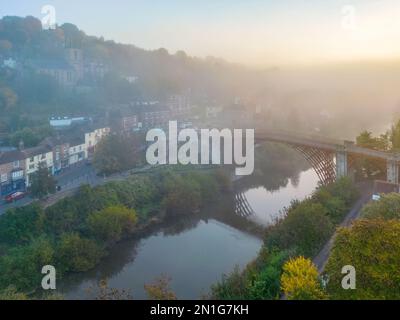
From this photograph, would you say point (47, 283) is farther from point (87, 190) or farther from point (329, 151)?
point (329, 151)

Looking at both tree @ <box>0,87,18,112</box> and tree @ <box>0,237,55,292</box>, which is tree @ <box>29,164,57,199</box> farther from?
tree @ <box>0,87,18,112</box>

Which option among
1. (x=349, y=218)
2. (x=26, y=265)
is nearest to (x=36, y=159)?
(x=26, y=265)

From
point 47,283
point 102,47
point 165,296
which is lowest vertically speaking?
point 47,283

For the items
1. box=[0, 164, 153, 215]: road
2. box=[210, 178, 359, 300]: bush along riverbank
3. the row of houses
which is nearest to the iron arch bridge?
box=[210, 178, 359, 300]: bush along riverbank

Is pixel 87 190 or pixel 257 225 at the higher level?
pixel 87 190

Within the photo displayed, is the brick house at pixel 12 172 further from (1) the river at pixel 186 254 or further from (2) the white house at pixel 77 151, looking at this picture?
(1) the river at pixel 186 254

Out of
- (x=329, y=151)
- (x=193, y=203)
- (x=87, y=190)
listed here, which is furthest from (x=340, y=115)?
(x=87, y=190)

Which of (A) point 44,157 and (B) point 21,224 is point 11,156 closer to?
(A) point 44,157
